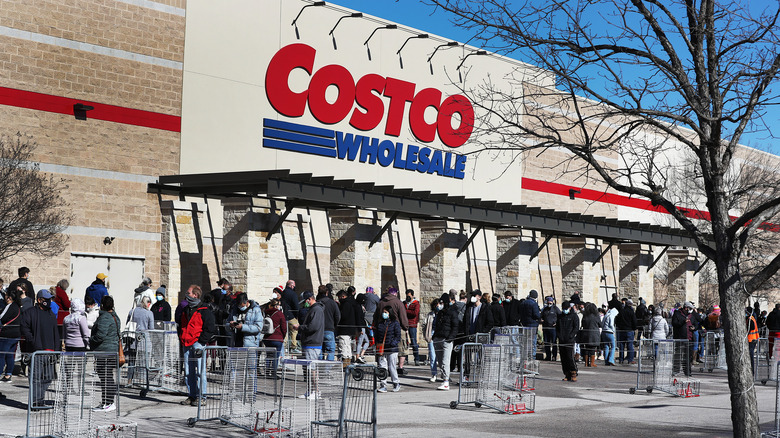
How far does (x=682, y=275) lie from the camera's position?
1645 inches

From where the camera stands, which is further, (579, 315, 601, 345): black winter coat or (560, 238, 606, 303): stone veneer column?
(560, 238, 606, 303): stone veneer column

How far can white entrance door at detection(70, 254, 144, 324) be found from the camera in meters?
23.7

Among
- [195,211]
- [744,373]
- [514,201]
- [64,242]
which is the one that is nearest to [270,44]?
[195,211]

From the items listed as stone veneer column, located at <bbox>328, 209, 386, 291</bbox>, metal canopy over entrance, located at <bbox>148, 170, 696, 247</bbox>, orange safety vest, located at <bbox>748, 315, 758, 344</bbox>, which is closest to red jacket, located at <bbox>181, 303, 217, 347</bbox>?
metal canopy over entrance, located at <bbox>148, 170, 696, 247</bbox>

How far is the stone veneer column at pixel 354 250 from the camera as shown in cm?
2706

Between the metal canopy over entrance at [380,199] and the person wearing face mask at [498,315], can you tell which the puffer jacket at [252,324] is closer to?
the metal canopy over entrance at [380,199]

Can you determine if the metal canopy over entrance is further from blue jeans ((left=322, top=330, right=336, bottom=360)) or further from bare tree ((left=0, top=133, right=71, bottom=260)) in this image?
blue jeans ((left=322, top=330, right=336, bottom=360))

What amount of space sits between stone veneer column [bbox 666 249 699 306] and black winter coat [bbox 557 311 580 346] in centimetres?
1992

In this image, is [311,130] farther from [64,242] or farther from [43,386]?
[43,386]

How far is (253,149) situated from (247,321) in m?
11.9

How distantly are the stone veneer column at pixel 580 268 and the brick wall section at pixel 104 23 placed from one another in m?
18.4

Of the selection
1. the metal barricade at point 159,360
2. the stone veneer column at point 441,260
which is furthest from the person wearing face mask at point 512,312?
the metal barricade at point 159,360

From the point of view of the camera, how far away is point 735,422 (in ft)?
28.0

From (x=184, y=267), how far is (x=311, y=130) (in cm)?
641
